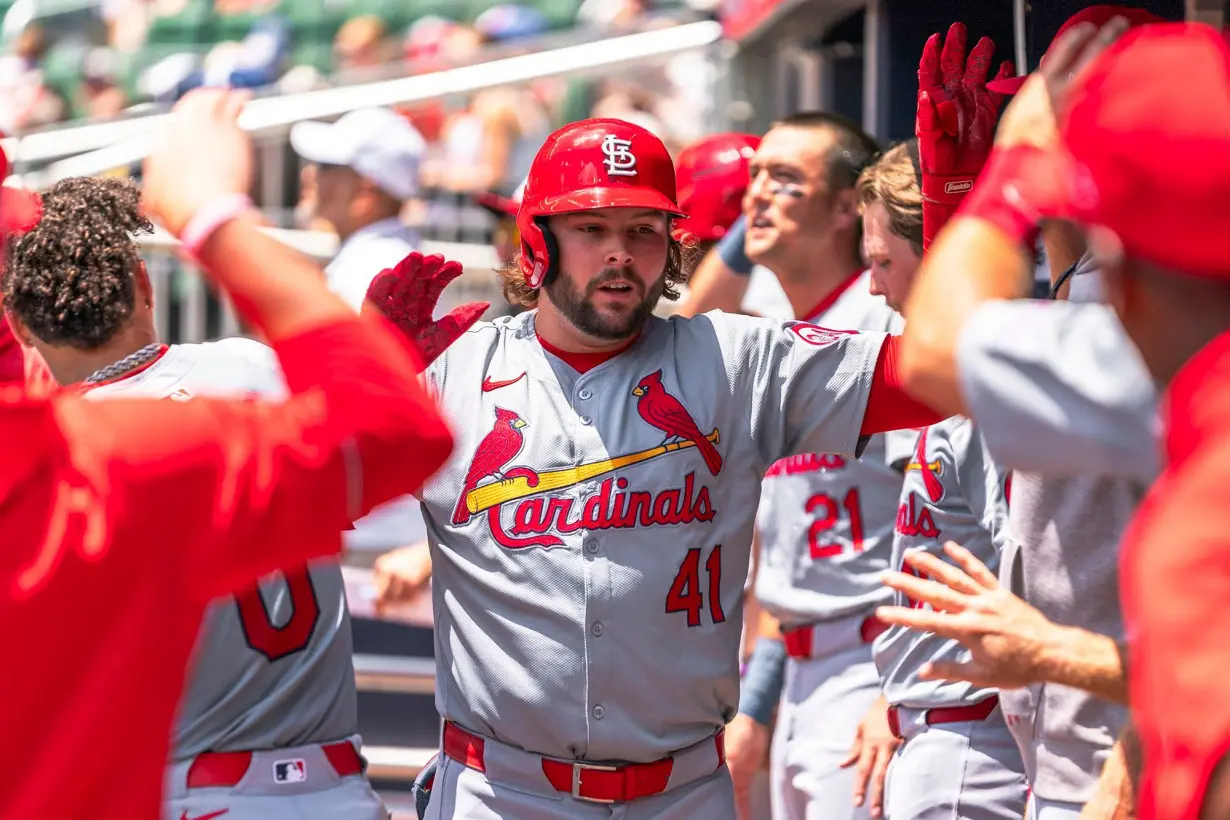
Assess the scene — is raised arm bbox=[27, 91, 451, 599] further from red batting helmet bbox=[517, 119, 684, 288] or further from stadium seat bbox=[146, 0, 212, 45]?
stadium seat bbox=[146, 0, 212, 45]

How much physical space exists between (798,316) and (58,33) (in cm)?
944

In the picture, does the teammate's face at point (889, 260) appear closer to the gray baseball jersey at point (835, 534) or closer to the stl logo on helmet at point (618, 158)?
the gray baseball jersey at point (835, 534)

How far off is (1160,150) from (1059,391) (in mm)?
255

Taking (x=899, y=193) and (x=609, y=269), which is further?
(x=899, y=193)

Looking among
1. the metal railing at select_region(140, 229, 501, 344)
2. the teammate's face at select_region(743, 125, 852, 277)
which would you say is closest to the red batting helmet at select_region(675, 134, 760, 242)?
the teammate's face at select_region(743, 125, 852, 277)

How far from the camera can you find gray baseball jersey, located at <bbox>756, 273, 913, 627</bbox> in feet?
13.4

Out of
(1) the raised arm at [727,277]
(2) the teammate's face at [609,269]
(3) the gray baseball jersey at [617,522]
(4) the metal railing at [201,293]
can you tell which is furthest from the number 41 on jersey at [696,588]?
(4) the metal railing at [201,293]

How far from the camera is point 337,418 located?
140 centimetres

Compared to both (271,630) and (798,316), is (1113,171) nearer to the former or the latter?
(271,630)

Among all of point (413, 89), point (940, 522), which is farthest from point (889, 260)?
point (413, 89)

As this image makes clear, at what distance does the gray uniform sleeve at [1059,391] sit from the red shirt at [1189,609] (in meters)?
0.14

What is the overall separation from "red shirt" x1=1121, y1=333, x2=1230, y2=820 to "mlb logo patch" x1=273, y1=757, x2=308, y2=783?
84.8 inches

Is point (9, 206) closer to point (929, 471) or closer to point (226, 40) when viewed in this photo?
point (929, 471)

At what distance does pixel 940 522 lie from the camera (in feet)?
11.5
